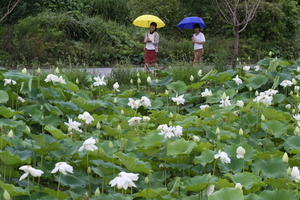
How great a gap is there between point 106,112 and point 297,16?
12.0 metres

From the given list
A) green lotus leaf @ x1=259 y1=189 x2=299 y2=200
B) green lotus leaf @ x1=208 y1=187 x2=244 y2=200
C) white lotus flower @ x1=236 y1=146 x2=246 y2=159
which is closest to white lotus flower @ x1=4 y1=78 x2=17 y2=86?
white lotus flower @ x1=236 y1=146 x2=246 y2=159

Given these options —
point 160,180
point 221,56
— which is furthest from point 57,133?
point 221,56

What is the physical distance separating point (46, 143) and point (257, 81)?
356cm

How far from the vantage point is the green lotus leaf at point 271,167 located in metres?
2.99

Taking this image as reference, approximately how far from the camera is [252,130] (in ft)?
13.9

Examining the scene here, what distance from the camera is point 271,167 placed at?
307 cm

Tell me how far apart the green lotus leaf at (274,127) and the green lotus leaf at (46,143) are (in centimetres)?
184

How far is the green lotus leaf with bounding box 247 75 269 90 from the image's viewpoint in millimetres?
5617

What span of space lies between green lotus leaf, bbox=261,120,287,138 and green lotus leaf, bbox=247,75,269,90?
1.81 m

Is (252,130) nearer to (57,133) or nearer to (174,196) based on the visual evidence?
(174,196)

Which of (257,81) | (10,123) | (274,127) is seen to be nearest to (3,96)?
(10,123)

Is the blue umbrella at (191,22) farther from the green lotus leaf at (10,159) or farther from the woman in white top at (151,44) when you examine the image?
the green lotus leaf at (10,159)

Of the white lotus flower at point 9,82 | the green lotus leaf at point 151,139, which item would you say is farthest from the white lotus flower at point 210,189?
the white lotus flower at point 9,82

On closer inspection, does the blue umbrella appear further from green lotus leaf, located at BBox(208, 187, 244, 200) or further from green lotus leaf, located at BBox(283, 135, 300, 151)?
green lotus leaf, located at BBox(208, 187, 244, 200)
